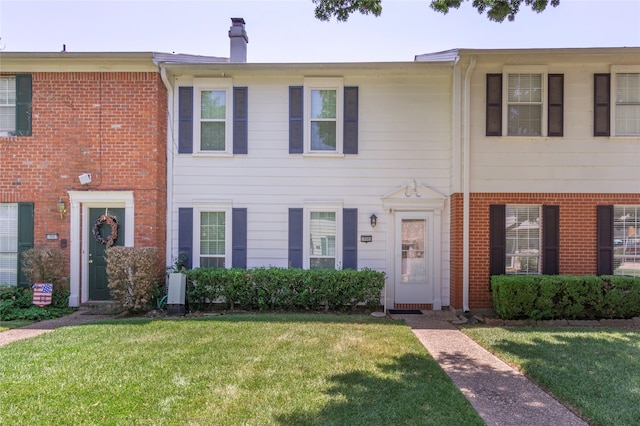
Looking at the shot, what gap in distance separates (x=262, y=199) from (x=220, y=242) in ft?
4.37

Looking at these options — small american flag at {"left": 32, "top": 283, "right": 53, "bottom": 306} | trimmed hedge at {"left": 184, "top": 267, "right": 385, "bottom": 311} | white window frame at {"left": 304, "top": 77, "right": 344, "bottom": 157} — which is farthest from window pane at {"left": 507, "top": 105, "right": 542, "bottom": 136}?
small american flag at {"left": 32, "top": 283, "right": 53, "bottom": 306}

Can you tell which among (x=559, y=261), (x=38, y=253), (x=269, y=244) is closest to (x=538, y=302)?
(x=559, y=261)

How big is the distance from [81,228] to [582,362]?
9186 millimetres

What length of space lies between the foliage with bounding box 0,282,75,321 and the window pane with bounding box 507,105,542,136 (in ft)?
32.6

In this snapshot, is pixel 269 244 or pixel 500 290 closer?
pixel 500 290

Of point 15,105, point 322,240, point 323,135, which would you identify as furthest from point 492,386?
point 15,105

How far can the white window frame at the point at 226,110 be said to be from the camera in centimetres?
832

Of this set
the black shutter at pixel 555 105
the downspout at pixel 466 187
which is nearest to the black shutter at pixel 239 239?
the downspout at pixel 466 187

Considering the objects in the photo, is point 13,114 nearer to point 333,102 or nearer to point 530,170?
point 333,102

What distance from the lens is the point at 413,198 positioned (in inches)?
322

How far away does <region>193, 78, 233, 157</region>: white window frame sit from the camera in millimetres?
8320

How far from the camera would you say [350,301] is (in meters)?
7.65

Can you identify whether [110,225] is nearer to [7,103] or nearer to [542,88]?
[7,103]

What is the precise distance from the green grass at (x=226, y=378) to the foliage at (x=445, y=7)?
5.31 m
